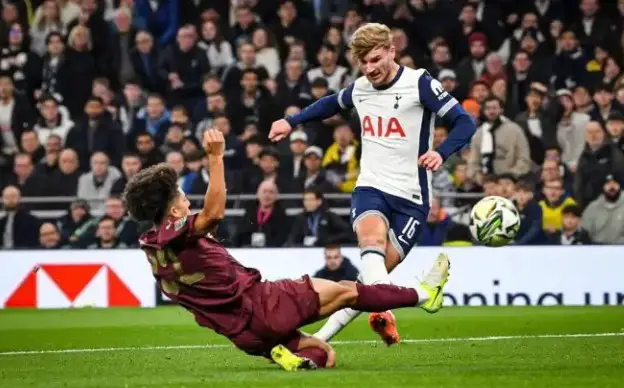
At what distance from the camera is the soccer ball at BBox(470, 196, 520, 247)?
13812 mm

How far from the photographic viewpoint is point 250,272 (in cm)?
1030

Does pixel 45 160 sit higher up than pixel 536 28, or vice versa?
pixel 536 28

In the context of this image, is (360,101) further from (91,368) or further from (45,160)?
(45,160)

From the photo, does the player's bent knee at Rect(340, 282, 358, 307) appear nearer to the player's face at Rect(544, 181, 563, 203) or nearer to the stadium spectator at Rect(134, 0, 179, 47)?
the player's face at Rect(544, 181, 563, 203)

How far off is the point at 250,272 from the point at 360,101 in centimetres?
237

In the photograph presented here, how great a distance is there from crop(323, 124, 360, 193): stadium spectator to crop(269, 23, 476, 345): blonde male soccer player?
350 inches

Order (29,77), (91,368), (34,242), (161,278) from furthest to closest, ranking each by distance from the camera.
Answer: (29,77), (34,242), (91,368), (161,278)

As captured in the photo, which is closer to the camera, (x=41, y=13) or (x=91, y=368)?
(x=91, y=368)

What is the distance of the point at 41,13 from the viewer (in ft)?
81.0

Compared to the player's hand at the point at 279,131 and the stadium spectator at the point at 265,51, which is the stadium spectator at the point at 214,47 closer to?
the stadium spectator at the point at 265,51

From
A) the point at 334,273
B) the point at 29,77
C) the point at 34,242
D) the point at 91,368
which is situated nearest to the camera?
the point at 91,368

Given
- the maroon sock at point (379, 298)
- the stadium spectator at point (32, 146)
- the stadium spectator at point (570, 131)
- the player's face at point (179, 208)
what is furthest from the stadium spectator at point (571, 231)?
the player's face at point (179, 208)

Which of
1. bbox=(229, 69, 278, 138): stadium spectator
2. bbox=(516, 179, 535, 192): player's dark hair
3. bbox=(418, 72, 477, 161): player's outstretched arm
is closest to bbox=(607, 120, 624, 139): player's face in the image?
bbox=(516, 179, 535, 192): player's dark hair

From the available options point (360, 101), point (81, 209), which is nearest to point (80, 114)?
point (81, 209)
